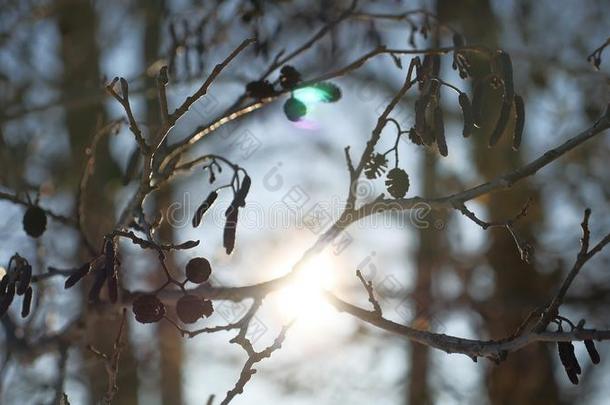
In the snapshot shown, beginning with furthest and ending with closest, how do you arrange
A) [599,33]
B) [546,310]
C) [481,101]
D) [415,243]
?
[415,243], [599,33], [481,101], [546,310]

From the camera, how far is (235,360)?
5.56 metres

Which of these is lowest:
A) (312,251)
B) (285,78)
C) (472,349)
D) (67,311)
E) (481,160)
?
(472,349)

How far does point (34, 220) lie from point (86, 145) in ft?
7.62

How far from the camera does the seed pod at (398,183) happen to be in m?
1.58

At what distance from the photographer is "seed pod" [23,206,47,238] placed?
6.11 feet

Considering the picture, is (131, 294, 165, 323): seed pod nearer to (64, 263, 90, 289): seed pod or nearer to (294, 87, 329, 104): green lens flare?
(64, 263, 90, 289): seed pod

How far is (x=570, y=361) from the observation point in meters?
1.42

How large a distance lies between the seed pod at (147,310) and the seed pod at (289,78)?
577mm

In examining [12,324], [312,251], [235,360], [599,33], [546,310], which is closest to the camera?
[546,310]

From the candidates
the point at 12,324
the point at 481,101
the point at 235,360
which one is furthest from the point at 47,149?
the point at 481,101

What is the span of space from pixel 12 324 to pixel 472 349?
4.61 ft

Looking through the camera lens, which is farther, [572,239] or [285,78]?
[572,239]

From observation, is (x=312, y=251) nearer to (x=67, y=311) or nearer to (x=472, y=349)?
(x=472, y=349)

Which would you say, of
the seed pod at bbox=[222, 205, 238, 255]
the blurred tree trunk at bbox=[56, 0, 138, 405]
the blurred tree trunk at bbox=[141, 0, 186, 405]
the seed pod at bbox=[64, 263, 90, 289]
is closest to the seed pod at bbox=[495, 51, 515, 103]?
the seed pod at bbox=[222, 205, 238, 255]
